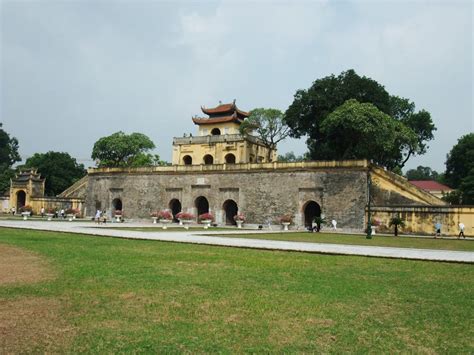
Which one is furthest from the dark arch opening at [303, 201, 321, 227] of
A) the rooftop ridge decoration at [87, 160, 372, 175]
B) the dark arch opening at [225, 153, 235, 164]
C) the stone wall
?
the dark arch opening at [225, 153, 235, 164]

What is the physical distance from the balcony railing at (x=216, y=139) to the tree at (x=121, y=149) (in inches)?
339

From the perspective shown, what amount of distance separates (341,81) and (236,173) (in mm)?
11685

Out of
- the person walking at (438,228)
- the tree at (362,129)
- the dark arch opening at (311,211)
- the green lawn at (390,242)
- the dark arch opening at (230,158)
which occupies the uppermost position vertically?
the tree at (362,129)

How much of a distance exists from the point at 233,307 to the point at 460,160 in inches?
2003

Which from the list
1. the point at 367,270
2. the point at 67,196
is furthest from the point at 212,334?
the point at 67,196

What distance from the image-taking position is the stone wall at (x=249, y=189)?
30.7 m

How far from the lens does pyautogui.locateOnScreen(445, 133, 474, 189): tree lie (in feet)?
157

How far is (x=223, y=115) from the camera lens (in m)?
46.0

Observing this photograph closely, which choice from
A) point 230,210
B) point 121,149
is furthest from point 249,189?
point 121,149

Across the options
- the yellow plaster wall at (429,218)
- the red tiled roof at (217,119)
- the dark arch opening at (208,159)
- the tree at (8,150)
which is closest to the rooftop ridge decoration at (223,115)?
the red tiled roof at (217,119)

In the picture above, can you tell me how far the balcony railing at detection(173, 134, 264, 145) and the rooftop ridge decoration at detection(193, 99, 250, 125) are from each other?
210 centimetres

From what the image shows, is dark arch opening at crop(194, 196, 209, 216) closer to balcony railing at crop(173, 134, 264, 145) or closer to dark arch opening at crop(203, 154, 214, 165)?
dark arch opening at crop(203, 154, 214, 165)

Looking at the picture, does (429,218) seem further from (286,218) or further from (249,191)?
(249,191)

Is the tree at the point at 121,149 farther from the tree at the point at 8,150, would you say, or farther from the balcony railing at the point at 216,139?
the tree at the point at 8,150
